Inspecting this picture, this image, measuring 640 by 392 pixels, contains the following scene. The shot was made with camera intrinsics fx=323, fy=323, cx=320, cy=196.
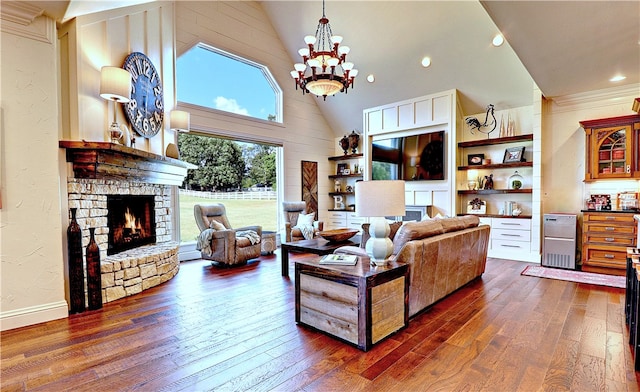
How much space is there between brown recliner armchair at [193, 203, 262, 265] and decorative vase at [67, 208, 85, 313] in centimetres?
196

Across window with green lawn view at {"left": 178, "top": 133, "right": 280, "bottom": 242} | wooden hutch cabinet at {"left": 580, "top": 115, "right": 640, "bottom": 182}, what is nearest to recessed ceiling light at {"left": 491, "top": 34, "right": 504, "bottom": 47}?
wooden hutch cabinet at {"left": 580, "top": 115, "right": 640, "bottom": 182}

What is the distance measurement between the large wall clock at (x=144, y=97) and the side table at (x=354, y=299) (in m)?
2.84

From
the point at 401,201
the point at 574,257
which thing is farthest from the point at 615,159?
the point at 401,201

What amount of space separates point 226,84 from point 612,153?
642 cm

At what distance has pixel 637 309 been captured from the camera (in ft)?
6.75

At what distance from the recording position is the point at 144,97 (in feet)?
13.6

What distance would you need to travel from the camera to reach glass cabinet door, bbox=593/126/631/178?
459 cm

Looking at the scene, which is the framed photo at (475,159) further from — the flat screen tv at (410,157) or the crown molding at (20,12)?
the crown molding at (20,12)

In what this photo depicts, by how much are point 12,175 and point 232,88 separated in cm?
412

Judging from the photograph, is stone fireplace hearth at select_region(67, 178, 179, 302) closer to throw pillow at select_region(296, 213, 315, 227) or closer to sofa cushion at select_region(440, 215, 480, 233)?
throw pillow at select_region(296, 213, 315, 227)

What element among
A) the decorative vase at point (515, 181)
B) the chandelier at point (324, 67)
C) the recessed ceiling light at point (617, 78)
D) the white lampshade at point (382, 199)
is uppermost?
the chandelier at point (324, 67)

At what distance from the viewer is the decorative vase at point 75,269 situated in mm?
3098

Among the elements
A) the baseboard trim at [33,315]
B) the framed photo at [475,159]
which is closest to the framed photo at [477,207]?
the framed photo at [475,159]

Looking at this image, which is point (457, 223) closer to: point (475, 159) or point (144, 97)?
point (475, 159)
